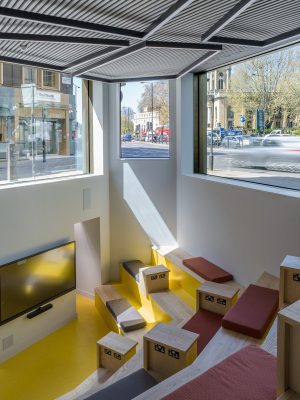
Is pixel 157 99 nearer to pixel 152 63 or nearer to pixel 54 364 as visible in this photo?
pixel 152 63

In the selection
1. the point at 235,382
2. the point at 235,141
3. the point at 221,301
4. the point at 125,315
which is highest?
the point at 235,141

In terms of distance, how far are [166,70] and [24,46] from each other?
96.1 inches

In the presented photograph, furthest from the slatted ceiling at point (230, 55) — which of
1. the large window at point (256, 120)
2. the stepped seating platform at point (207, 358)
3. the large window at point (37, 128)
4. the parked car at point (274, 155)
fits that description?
the stepped seating platform at point (207, 358)

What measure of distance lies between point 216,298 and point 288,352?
3.08m

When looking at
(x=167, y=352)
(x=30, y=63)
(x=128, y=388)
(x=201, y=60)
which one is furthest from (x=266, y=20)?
(x=128, y=388)

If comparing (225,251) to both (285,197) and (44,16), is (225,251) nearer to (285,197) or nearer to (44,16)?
(285,197)

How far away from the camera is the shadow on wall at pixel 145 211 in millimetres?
7848

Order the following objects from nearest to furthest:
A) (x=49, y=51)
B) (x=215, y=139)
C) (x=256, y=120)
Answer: (x=49, y=51), (x=256, y=120), (x=215, y=139)

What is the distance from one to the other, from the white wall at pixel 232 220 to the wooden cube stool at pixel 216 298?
659 millimetres

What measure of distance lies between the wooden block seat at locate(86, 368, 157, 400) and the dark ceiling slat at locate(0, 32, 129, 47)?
11.1 ft

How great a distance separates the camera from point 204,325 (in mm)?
4621

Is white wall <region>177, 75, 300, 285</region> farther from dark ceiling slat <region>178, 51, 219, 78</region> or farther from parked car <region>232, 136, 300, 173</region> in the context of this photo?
dark ceiling slat <region>178, 51, 219, 78</region>

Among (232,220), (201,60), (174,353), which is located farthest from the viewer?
(232,220)

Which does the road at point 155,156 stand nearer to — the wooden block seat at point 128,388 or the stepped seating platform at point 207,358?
the stepped seating platform at point 207,358
